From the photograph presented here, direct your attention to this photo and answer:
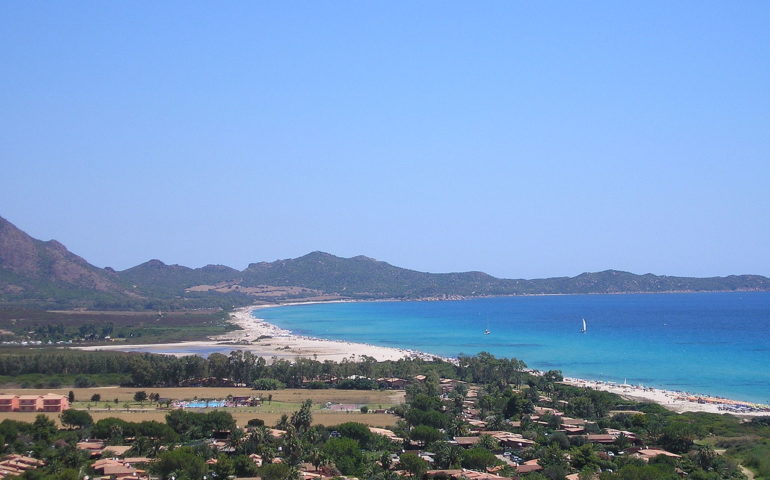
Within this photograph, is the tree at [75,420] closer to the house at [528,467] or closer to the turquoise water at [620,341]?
the house at [528,467]

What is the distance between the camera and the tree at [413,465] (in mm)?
26281

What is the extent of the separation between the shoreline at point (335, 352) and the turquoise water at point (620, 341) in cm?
393

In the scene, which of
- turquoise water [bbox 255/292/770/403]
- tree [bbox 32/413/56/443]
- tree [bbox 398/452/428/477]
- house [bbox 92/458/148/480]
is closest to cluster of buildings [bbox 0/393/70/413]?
tree [bbox 32/413/56/443]

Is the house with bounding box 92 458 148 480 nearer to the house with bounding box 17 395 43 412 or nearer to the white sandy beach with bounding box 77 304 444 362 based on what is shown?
the house with bounding box 17 395 43 412

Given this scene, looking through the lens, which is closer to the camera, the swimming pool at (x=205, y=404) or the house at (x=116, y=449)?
the house at (x=116, y=449)

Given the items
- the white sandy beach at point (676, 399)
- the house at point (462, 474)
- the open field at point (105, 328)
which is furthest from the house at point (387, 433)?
the open field at point (105, 328)

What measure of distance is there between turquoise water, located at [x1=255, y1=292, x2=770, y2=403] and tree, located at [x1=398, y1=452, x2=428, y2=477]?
32353 mm

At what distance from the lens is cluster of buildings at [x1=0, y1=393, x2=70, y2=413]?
134ft

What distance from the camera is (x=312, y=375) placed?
181ft

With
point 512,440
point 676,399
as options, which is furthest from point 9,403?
point 676,399

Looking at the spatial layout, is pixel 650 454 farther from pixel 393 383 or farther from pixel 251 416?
pixel 393 383

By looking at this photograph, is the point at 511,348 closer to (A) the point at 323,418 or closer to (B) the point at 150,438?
(A) the point at 323,418

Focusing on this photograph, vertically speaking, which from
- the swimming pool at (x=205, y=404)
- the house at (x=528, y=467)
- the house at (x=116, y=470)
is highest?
the house at (x=116, y=470)

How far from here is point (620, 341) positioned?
3551 inches
